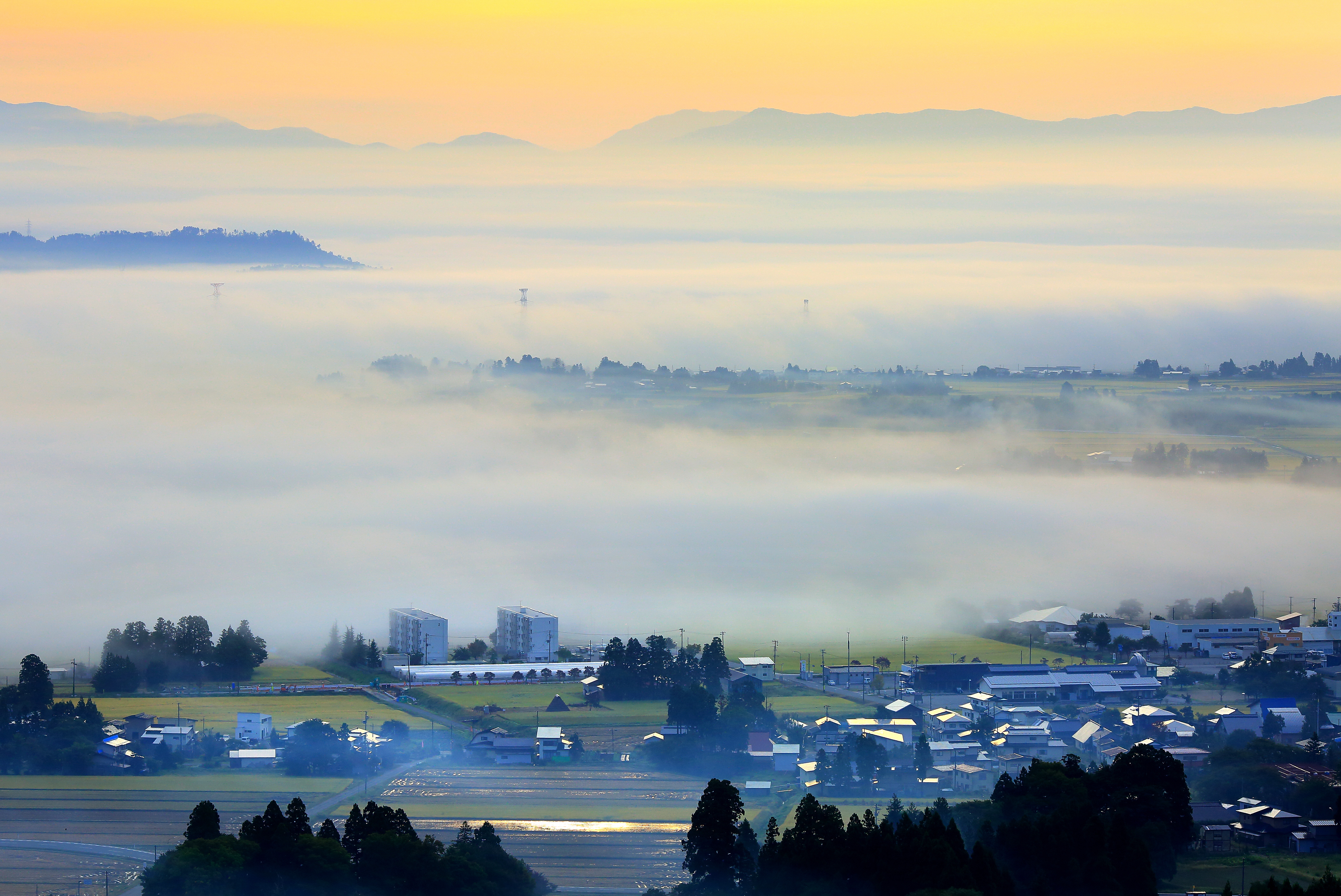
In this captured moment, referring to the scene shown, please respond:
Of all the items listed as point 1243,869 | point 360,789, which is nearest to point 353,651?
point 360,789

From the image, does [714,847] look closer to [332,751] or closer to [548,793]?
[548,793]

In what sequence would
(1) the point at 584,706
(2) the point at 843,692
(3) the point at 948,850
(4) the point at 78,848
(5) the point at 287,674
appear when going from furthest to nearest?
1. (5) the point at 287,674
2. (2) the point at 843,692
3. (1) the point at 584,706
4. (4) the point at 78,848
5. (3) the point at 948,850

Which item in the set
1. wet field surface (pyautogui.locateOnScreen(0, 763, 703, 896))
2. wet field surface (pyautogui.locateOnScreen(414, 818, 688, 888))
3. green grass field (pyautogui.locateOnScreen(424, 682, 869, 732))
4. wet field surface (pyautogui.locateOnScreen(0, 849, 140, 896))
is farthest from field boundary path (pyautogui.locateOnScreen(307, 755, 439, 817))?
green grass field (pyautogui.locateOnScreen(424, 682, 869, 732))

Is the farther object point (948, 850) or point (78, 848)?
point (78, 848)

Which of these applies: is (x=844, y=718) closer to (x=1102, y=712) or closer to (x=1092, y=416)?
(x=1102, y=712)

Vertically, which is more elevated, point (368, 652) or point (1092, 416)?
point (1092, 416)

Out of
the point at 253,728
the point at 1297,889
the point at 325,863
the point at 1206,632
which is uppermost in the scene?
the point at 1206,632

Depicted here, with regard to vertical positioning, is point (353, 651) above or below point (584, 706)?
above

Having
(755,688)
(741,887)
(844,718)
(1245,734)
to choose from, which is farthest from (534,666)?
(741,887)
